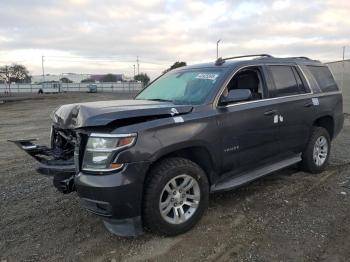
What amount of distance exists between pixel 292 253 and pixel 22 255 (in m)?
2.64

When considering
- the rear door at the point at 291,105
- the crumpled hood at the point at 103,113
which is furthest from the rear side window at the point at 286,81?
the crumpled hood at the point at 103,113

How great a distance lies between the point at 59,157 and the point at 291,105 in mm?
3282

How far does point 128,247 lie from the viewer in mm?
4203

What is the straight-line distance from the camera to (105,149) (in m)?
3.97

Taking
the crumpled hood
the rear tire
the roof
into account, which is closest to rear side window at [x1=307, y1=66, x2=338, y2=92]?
the roof

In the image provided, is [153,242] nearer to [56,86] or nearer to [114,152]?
→ [114,152]

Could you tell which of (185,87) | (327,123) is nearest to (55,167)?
(185,87)

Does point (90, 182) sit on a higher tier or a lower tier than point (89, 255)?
higher

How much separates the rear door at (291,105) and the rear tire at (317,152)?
7.2 inches

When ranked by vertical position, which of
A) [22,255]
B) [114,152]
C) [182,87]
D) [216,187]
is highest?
[182,87]

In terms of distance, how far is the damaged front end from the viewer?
4434 mm

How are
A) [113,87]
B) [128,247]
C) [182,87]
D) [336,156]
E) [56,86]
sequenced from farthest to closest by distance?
[113,87]
[56,86]
[336,156]
[182,87]
[128,247]

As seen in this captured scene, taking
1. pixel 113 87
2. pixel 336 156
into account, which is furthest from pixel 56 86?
pixel 336 156

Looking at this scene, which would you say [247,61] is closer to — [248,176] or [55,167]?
[248,176]
